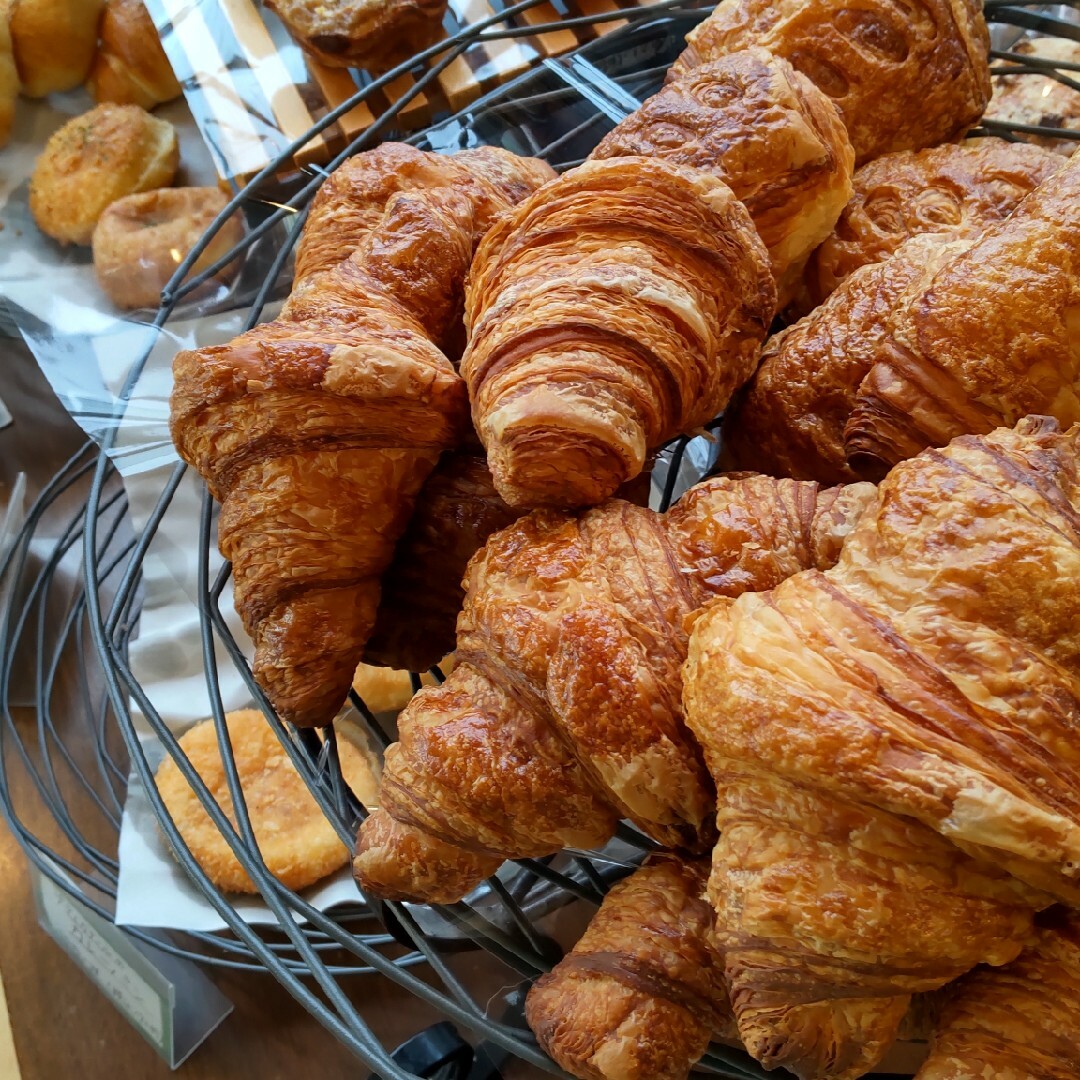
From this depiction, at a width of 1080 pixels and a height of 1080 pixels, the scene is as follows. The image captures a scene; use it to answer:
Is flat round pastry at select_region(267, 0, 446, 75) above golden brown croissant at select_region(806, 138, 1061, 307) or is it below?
above

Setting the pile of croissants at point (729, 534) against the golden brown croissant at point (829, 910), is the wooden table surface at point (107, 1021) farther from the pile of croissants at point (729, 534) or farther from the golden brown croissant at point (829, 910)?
the golden brown croissant at point (829, 910)

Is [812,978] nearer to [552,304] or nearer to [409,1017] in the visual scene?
[552,304]

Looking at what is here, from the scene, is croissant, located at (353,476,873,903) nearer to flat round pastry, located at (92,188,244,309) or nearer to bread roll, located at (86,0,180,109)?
flat round pastry, located at (92,188,244,309)

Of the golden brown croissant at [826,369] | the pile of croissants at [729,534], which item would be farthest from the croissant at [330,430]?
the golden brown croissant at [826,369]

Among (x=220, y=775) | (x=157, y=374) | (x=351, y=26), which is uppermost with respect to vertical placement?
(x=351, y=26)

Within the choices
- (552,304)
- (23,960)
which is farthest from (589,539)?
(23,960)

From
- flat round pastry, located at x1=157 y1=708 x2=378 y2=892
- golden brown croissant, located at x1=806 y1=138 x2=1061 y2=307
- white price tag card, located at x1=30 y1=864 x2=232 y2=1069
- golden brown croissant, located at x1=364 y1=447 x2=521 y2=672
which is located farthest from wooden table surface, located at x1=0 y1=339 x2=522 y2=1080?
golden brown croissant, located at x1=806 y1=138 x2=1061 y2=307

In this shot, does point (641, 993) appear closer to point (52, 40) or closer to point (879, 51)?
point (879, 51)
